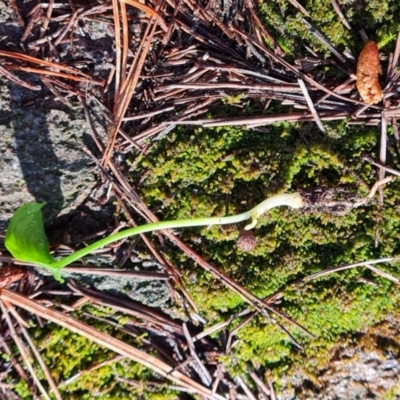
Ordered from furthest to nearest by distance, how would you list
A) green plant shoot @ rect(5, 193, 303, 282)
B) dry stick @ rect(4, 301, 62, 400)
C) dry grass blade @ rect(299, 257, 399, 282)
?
dry stick @ rect(4, 301, 62, 400) < dry grass blade @ rect(299, 257, 399, 282) < green plant shoot @ rect(5, 193, 303, 282)

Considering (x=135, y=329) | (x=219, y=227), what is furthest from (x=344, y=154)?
(x=135, y=329)

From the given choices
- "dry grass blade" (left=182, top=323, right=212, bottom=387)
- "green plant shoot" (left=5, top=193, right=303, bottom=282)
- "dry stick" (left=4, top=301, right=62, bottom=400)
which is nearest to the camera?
"green plant shoot" (left=5, top=193, right=303, bottom=282)

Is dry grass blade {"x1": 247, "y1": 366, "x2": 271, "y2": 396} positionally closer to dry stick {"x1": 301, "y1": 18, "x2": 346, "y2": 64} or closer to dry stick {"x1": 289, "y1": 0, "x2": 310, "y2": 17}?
dry stick {"x1": 301, "y1": 18, "x2": 346, "y2": 64}

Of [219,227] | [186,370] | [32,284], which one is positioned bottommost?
[186,370]

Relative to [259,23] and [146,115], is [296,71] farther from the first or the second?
[146,115]

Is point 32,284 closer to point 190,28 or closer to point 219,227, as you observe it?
point 219,227

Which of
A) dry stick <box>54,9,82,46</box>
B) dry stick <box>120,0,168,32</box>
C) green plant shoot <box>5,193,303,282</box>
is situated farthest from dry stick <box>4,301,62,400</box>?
dry stick <box>120,0,168,32</box>

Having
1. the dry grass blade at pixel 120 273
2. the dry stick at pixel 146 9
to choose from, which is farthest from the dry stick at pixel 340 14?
the dry grass blade at pixel 120 273

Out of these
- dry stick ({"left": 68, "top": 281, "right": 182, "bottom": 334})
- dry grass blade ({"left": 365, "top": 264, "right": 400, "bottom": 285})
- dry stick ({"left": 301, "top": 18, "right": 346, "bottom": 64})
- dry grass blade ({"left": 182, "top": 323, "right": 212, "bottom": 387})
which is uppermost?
dry stick ({"left": 301, "top": 18, "right": 346, "bottom": 64})
